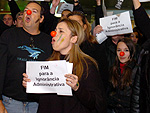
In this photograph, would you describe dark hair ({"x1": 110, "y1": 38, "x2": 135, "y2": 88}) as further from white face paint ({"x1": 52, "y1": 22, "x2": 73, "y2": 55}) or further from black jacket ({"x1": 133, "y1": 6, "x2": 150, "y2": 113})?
white face paint ({"x1": 52, "y1": 22, "x2": 73, "y2": 55})

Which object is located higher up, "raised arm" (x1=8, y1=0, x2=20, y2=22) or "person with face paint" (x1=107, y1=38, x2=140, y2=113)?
"raised arm" (x1=8, y1=0, x2=20, y2=22)

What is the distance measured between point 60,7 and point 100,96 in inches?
90.4

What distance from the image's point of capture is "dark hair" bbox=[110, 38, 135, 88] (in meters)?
3.22

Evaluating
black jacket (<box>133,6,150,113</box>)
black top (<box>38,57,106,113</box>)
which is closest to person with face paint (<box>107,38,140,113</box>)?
black jacket (<box>133,6,150,113</box>)

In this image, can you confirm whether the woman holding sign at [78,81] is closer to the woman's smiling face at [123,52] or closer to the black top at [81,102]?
the black top at [81,102]

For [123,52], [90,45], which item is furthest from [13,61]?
[123,52]

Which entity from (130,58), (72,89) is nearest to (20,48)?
(72,89)

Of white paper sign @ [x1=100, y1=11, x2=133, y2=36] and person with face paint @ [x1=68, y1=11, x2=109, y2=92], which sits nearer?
person with face paint @ [x1=68, y1=11, x2=109, y2=92]

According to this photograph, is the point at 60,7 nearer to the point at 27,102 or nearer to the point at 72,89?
the point at 27,102

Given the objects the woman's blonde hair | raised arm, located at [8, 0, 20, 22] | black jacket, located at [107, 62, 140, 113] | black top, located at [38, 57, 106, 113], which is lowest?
Result: black jacket, located at [107, 62, 140, 113]

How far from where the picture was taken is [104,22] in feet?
11.2

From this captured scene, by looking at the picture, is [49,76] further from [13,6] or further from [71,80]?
[13,6]

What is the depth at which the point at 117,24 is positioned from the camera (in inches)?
130

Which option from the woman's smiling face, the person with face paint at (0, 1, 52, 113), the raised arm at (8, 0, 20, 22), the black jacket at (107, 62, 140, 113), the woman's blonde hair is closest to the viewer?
the woman's blonde hair
